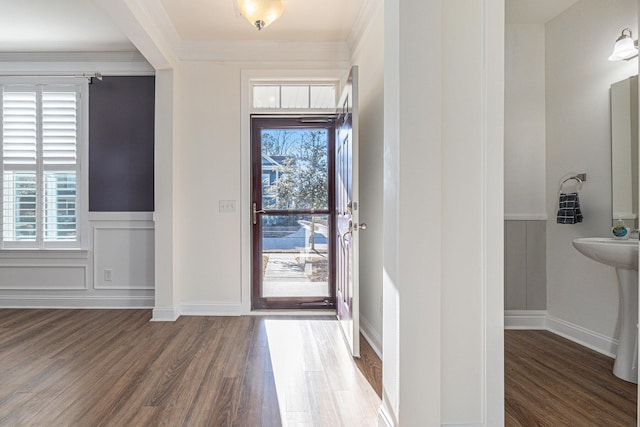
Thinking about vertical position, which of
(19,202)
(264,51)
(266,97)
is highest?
(264,51)

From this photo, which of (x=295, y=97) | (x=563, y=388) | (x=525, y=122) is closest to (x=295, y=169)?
(x=295, y=97)

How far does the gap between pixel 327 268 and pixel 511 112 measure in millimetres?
2253

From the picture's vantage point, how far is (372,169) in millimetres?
3025

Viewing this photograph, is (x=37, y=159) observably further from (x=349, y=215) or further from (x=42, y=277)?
(x=349, y=215)

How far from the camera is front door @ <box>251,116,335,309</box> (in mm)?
3951

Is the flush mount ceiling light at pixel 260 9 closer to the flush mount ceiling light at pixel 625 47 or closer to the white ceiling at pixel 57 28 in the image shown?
the white ceiling at pixel 57 28

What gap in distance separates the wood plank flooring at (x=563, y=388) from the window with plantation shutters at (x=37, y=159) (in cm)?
433

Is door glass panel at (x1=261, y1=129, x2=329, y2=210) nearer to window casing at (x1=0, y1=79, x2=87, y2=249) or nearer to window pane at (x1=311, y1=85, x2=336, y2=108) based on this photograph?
window pane at (x1=311, y1=85, x2=336, y2=108)

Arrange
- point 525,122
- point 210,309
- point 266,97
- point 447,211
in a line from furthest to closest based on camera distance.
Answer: point 266,97 → point 210,309 → point 525,122 → point 447,211

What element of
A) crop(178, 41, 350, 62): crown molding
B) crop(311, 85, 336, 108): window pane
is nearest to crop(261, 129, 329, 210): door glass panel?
crop(311, 85, 336, 108): window pane

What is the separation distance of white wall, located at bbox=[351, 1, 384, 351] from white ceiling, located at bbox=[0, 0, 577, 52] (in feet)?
1.25

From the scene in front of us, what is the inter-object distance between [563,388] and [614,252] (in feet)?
2.79

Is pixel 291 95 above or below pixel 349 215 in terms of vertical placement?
above

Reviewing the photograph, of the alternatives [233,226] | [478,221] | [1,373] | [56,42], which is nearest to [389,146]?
[478,221]
